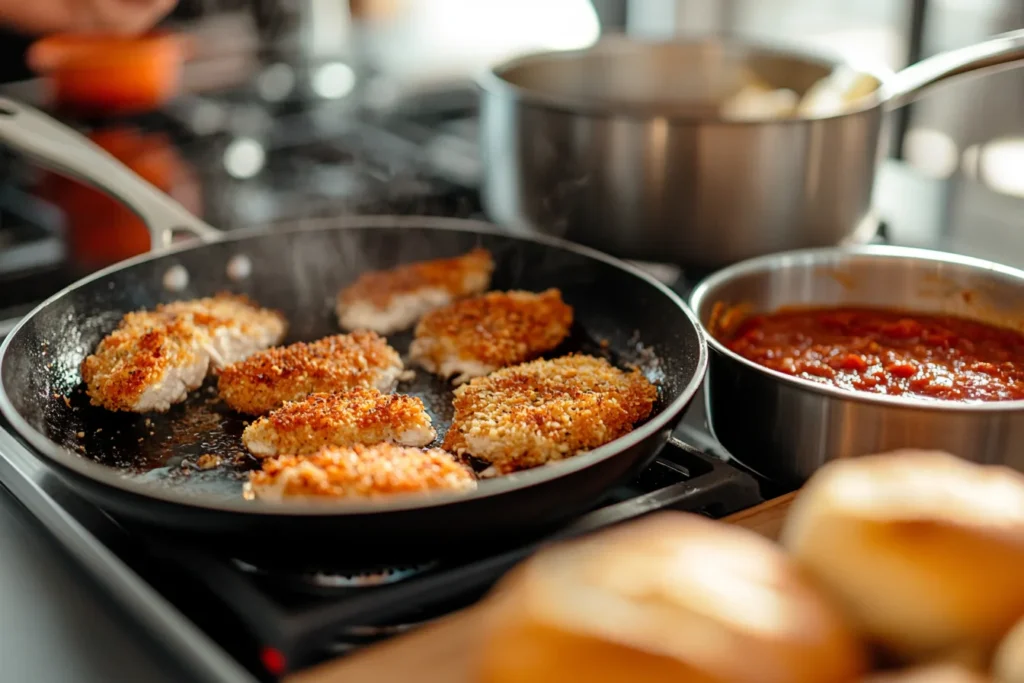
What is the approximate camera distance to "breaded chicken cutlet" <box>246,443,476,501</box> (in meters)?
0.91

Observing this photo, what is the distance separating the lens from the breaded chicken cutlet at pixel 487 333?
4.38 feet

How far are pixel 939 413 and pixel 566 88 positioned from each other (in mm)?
1101

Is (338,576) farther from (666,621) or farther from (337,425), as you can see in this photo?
(666,621)

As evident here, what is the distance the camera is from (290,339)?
1.44 metres

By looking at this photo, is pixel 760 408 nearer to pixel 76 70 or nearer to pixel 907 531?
pixel 907 531

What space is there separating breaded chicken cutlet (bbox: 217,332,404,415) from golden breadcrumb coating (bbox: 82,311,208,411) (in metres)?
0.05

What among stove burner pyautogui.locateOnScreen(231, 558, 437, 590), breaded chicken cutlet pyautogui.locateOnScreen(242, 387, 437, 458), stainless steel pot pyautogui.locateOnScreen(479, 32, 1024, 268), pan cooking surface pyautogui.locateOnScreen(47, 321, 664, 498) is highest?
stainless steel pot pyautogui.locateOnScreen(479, 32, 1024, 268)

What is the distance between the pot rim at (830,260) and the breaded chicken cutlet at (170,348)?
570mm

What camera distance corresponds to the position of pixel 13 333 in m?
1.16

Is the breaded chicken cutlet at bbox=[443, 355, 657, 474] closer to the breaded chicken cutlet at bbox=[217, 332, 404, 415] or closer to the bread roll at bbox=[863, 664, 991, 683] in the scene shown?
the breaded chicken cutlet at bbox=[217, 332, 404, 415]

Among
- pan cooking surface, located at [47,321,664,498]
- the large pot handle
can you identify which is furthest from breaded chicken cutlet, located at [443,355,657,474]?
the large pot handle

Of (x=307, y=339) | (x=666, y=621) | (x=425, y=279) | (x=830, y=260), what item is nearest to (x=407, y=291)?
(x=425, y=279)

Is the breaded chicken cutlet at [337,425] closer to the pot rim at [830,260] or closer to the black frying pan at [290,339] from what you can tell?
the black frying pan at [290,339]

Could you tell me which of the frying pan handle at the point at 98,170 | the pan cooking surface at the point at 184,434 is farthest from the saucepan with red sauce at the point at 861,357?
the frying pan handle at the point at 98,170
